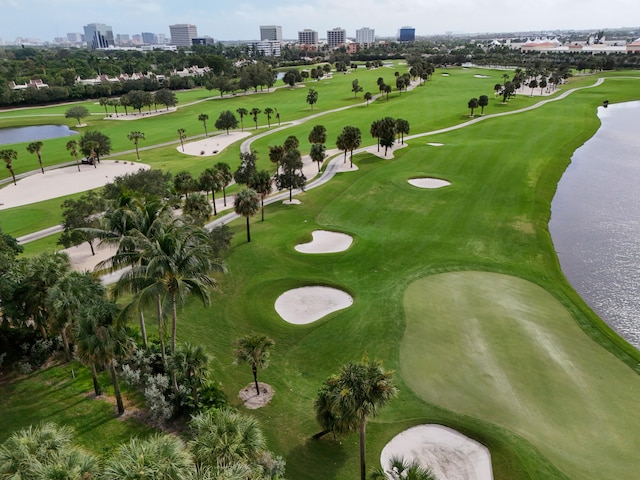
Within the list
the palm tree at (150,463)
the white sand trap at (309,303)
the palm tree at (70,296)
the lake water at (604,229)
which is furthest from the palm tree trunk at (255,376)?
the lake water at (604,229)

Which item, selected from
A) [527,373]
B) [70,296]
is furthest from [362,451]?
[70,296]

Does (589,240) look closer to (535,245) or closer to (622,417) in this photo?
(535,245)

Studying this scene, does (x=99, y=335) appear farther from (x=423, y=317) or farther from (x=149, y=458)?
(x=423, y=317)

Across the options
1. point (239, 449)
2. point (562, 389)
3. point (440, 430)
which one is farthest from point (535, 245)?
point (239, 449)

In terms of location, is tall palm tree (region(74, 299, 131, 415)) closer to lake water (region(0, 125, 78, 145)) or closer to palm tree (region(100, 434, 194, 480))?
palm tree (region(100, 434, 194, 480))

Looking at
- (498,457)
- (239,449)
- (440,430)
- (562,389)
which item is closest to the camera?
(239,449)

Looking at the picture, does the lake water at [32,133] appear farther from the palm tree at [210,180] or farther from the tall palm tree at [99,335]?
the tall palm tree at [99,335]

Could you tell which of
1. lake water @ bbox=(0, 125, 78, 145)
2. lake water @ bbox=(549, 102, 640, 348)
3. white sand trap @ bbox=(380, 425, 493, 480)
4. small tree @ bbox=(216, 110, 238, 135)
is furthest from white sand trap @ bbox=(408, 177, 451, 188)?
lake water @ bbox=(0, 125, 78, 145)
